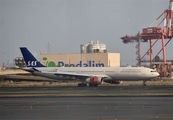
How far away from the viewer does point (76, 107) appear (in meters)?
31.7

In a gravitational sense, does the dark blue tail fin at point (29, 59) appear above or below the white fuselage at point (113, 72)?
above

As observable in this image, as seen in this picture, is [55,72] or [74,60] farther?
[74,60]

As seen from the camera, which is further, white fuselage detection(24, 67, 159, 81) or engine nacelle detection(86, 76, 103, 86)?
white fuselage detection(24, 67, 159, 81)

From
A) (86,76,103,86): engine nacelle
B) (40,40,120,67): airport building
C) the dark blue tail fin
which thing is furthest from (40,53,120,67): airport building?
(86,76,103,86): engine nacelle

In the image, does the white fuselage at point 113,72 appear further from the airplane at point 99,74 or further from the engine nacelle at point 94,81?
the engine nacelle at point 94,81

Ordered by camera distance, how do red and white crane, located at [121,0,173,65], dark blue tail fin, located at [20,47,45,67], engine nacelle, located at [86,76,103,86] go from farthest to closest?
red and white crane, located at [121,0,173,65]
dark blue tail fin, located at [20,47,45,67]
engine nacelle, located at [86,76,103,86]

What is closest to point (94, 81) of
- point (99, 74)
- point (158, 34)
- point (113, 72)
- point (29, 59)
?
point (113, 72)

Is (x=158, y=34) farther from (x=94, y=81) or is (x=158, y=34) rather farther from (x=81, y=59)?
(x=94, y=81)

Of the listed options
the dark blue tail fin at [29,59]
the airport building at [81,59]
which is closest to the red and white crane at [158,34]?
the airport building at [81,59]

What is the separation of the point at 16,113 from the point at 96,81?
34888 millimetres

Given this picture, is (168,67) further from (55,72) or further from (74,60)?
(74,60)

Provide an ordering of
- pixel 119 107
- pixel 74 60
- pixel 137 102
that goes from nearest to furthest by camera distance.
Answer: pixel 119 107 < pixel 137 102 < pixel 74 60

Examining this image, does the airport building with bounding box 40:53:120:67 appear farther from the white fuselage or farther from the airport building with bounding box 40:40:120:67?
the white fuselage

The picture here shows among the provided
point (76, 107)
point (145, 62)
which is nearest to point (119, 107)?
point (76, 107)
